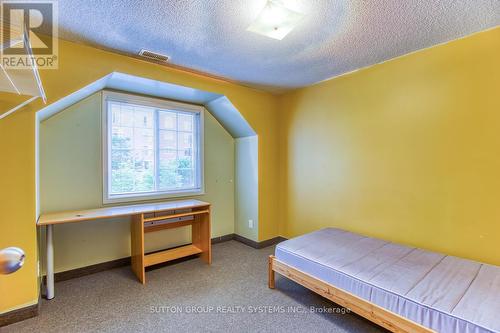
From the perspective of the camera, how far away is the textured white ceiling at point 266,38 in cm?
166

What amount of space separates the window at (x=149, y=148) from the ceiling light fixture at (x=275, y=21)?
6.48 feet

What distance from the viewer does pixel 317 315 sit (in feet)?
6.72

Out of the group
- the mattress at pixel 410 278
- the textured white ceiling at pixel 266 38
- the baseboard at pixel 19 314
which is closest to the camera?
the mattress at pixel 410 278

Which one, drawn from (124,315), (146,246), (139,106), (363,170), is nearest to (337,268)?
(363,170)

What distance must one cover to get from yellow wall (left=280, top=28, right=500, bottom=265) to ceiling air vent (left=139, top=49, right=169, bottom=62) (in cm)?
202

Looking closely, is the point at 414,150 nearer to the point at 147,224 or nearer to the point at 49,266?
the point at 147,224

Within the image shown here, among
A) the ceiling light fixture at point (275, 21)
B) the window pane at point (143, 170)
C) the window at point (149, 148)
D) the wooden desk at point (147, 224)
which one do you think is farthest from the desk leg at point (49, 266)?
the ceiling light fixture at point (275, 21)

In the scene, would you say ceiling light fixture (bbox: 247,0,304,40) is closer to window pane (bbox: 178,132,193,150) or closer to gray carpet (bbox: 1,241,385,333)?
window pane (bbox: 178,132,193,150)

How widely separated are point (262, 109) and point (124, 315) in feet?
10.0

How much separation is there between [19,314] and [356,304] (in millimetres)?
2775

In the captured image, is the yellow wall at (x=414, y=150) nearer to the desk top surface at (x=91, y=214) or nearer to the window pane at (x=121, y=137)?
the desk top surface at (x=91, y=214)

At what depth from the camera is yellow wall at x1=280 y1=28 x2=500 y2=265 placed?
2.03 metres

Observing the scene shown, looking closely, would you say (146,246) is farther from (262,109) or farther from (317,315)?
(262,109)

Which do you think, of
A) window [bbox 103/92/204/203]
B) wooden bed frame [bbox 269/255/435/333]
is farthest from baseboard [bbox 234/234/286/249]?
wooden bed frame [bbox 269/255/435/333]
